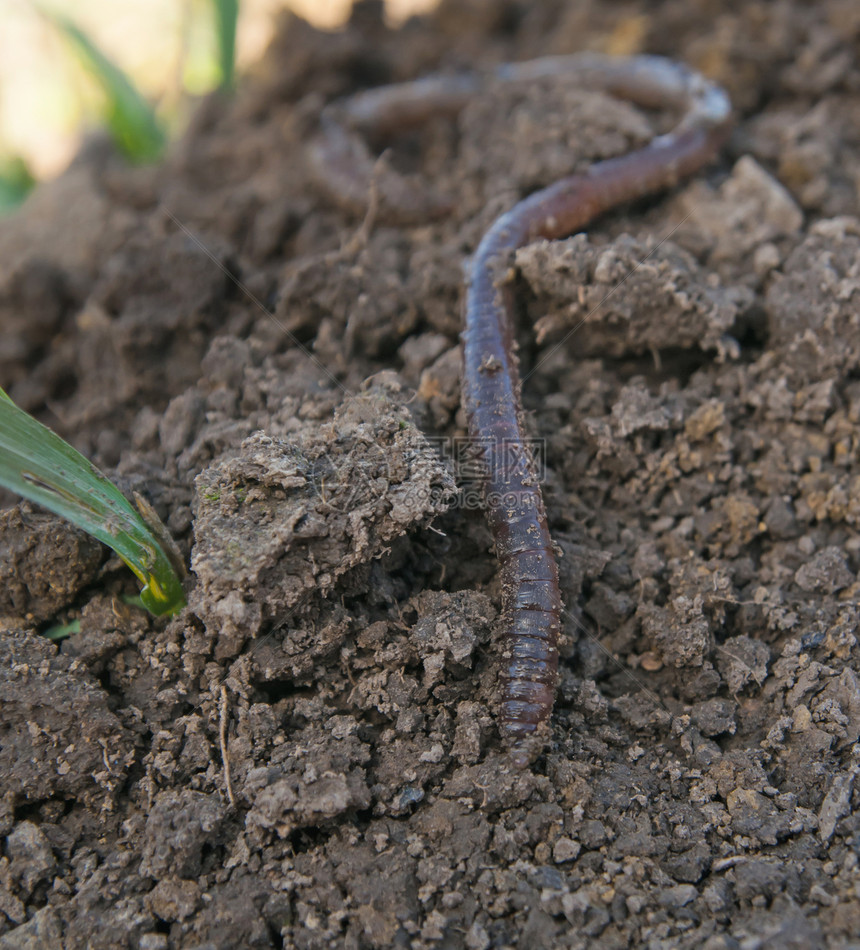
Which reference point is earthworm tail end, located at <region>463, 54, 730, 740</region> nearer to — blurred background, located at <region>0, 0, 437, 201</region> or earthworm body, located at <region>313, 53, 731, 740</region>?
earthworm body, located at <region>313, 53, 731, 740</region>

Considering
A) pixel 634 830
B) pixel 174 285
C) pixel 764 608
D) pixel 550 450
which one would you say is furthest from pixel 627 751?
pixel 174 285

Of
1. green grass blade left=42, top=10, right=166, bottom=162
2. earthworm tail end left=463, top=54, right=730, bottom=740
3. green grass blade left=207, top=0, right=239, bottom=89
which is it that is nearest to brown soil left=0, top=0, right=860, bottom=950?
earthworm tail end left=463, top=54, right=730, bottom=740

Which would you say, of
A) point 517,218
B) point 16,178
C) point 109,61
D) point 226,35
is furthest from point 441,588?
point 16,178

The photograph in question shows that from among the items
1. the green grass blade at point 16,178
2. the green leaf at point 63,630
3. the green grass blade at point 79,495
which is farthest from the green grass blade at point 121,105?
the green leaf at point 63,630

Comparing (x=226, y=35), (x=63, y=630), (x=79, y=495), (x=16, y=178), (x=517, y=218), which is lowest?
(x=63, y=630)

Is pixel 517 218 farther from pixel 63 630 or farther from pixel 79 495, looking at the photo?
pixel 63 630

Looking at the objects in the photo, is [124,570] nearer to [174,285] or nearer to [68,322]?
[174,285]
